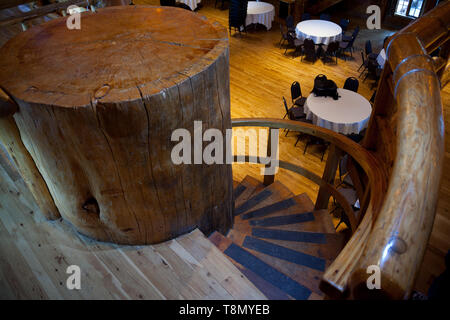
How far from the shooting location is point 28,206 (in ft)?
6.75

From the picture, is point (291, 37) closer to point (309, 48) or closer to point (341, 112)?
point (309, 48)

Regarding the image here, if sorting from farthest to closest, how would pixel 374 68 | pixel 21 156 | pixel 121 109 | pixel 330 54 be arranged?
pixel 330 54 < pixel 374 68 < pixel 21 156 < pixel 121 109

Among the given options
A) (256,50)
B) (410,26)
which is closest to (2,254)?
(410,26)

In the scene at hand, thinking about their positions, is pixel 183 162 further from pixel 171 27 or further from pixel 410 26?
pixel 410 26

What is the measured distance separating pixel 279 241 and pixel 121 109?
2.27m

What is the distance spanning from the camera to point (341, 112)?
5062 millimetres

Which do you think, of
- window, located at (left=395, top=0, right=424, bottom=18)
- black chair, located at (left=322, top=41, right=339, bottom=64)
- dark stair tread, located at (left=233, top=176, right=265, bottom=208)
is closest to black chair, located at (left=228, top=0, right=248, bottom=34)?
black chair, located at (left=322, top=41, right=339, bottom=64)

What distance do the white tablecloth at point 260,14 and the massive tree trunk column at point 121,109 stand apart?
24.1 feet

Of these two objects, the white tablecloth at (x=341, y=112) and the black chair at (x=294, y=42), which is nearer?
the white tablecloth at (x=341, y=112)

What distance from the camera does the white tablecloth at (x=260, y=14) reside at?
854cm

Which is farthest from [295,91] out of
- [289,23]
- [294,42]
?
[289,23]

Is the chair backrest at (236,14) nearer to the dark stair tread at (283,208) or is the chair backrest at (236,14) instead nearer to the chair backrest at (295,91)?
the chair backrest at (295,91)

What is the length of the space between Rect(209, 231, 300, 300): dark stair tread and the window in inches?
364

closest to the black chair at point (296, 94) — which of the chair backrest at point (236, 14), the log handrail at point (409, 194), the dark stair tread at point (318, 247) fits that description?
the dark stair tread at point (318, 247)
